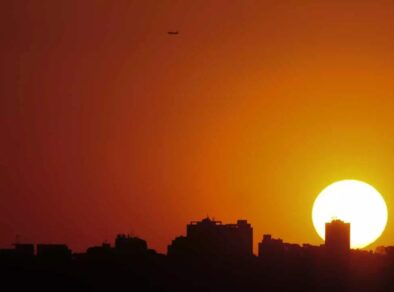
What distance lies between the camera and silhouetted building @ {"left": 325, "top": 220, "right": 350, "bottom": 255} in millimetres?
174575

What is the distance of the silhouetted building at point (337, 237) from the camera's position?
17457 centimetres

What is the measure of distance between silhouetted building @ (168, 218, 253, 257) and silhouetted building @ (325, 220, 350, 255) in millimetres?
8174

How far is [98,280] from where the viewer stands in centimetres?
14600

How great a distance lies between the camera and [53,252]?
520 feet

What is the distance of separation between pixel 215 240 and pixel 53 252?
2501 cm

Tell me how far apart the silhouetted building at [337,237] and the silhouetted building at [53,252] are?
92.5 ft

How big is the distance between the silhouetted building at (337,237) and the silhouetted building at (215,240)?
817 centimetres

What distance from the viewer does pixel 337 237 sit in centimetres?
17862

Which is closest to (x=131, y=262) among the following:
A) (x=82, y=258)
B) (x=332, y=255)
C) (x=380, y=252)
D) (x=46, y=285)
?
(x=82, y=258)

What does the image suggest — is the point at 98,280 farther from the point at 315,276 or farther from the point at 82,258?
the point at 315,276

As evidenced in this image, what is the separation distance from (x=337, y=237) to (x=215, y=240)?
40.8 feet

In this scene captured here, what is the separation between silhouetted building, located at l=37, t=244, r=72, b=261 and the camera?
155375 mm

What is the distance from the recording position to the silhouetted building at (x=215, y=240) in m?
171

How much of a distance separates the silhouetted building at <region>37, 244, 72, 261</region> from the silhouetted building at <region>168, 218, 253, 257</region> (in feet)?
39.6
